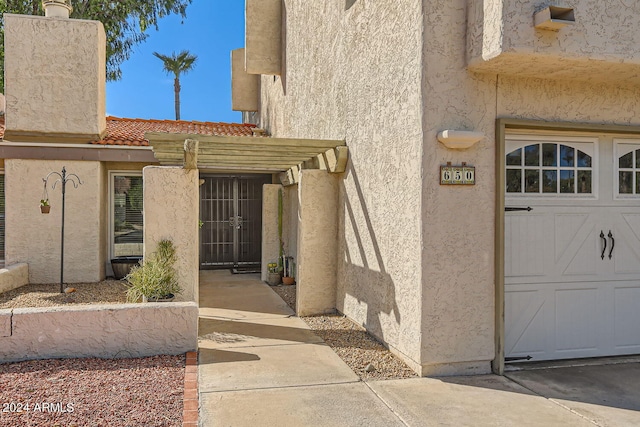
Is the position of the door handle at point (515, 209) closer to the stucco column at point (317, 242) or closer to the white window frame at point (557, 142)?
the white window frame at point (557, 142)

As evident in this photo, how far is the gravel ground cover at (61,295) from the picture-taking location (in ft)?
31.9

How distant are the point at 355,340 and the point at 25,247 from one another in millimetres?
9243

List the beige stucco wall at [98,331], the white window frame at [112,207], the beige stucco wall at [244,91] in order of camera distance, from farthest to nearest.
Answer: the beige stucco wall at [244,91], the white window frame at [112,207], the beige stucco wall at [98,331]

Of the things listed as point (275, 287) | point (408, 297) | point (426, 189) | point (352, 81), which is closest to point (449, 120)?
point (426, 189)

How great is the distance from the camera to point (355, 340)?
744cm

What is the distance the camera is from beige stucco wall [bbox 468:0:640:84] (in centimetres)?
516

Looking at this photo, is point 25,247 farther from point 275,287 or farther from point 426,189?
point 426,189

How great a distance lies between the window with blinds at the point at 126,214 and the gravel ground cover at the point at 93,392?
757cm

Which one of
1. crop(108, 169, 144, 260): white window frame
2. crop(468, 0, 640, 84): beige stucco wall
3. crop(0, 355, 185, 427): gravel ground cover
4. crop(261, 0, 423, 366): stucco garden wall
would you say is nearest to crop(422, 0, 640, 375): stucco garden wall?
crop(261, 0, 423, 366): stucco garden wall

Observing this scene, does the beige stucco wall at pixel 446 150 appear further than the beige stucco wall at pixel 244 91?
No

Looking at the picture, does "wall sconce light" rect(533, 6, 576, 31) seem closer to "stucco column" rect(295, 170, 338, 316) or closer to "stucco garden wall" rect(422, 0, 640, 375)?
"stucco garden wall" rect(422, 0, 640, 375)

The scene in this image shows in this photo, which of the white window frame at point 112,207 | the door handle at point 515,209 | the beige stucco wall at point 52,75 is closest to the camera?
the door handle at point 515,209

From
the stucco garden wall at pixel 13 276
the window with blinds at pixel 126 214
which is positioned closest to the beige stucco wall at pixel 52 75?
the window with blinds at pixel 126 214

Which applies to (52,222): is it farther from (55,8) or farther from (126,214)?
(55,8)
